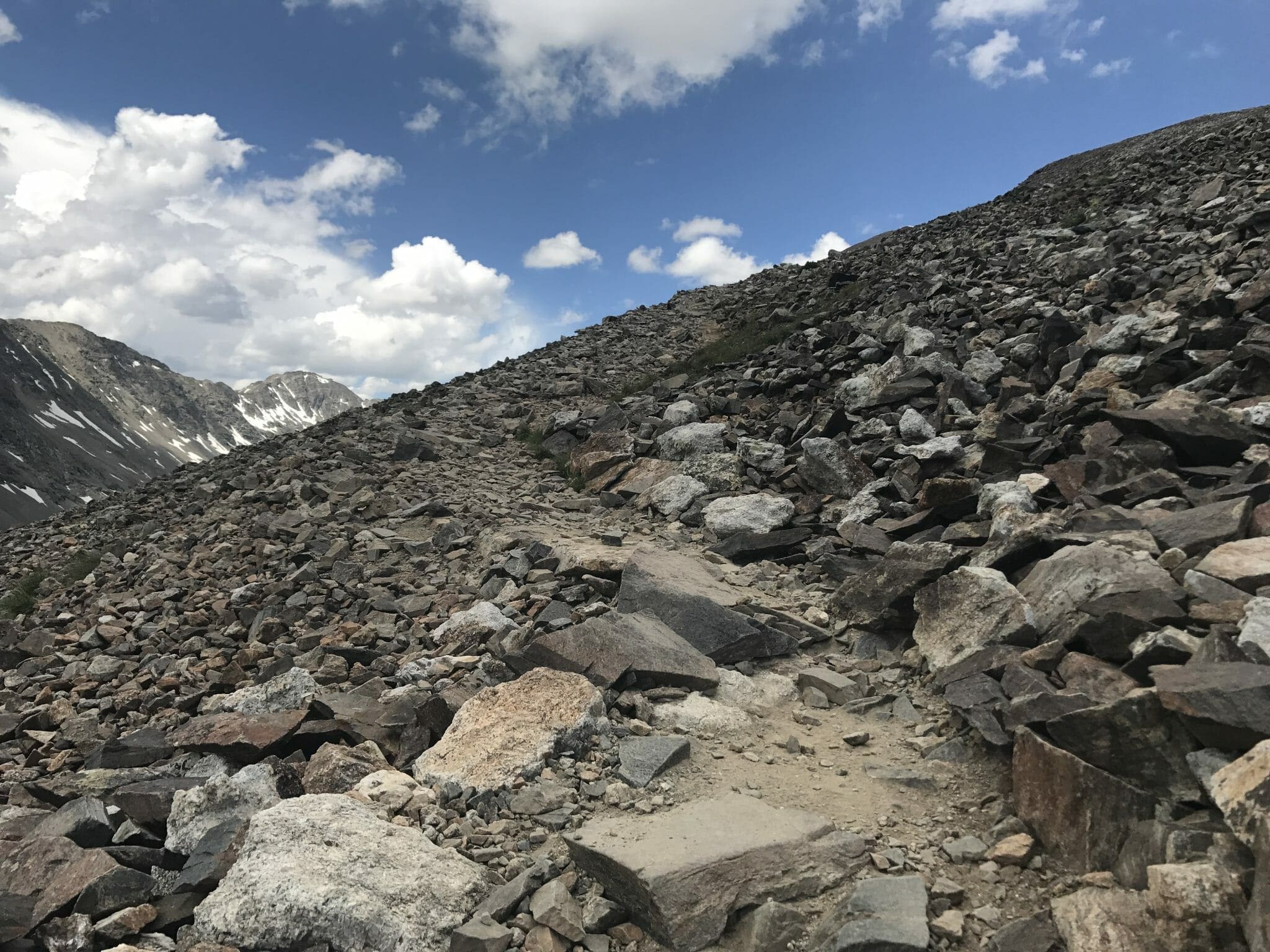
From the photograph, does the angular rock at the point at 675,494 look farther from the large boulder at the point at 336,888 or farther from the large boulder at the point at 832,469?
the large boulder at the point at 336,888

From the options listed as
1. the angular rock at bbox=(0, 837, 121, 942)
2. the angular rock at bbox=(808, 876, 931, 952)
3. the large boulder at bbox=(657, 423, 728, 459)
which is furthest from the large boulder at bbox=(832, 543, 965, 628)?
the angular rock at bbox=(0, 837, 121, 942)

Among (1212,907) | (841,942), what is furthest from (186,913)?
(1212,907)

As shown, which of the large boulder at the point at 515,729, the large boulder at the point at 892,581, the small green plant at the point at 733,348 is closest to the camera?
the large boulder at the point at 515,729

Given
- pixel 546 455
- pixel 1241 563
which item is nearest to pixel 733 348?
pixel 546 455

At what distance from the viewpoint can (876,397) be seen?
13.8 metres

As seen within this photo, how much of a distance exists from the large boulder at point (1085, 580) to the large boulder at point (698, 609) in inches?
103

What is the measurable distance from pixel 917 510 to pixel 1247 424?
12.2 ft

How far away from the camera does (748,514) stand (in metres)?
11.7

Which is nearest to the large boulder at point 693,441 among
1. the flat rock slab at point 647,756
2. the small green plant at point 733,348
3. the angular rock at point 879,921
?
the small green plant at point 733,348

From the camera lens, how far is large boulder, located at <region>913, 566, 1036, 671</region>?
20.8 feet

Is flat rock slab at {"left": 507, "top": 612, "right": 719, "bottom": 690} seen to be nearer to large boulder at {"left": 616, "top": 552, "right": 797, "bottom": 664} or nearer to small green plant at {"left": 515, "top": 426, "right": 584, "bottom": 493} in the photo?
large boulder at {"left": 616, "top": 552, "right": 797, "bottom": 664}

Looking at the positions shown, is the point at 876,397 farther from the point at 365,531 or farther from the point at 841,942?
the point at 841,942

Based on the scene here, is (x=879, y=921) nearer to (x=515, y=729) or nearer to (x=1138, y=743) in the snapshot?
(x=1138, y=743)

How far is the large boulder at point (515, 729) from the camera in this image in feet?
19.3
